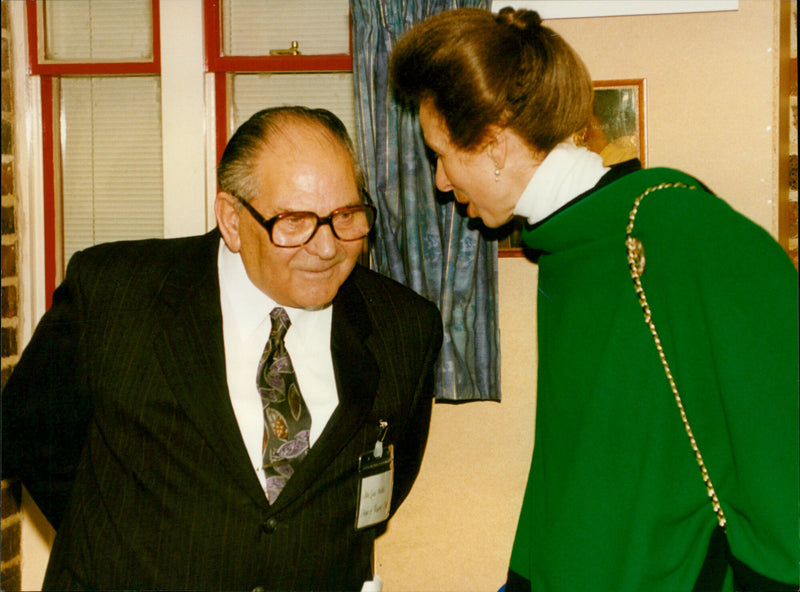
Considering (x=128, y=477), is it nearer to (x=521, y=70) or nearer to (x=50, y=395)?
(x=50, y=395)

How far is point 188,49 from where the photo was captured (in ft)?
7.87

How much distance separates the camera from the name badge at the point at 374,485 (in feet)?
5.14

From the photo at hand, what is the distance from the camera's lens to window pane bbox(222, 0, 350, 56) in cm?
237

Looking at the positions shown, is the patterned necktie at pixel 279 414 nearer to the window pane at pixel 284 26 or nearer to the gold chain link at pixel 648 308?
the gold chain link at pixel 648 308

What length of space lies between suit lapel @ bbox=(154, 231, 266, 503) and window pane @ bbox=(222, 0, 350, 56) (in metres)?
1.14

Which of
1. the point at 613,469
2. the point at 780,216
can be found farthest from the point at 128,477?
the point at 780,216

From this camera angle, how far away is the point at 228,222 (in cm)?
155

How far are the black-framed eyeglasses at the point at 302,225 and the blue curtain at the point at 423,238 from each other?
1.87 ft

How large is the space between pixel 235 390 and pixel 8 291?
1.41 meters

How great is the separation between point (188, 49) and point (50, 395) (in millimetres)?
1335

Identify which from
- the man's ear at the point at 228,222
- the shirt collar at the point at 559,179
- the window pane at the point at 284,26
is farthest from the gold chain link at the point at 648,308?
the window pane at the point at 284,26

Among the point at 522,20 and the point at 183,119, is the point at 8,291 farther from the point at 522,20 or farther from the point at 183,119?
the point at 522,20

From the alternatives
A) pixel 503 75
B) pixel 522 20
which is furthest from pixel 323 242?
pixel 522 20

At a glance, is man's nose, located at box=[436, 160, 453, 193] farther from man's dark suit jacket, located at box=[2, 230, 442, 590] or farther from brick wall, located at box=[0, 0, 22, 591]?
brick wall, located at box=[0, 0, 22, 591]
